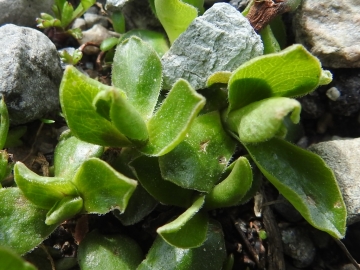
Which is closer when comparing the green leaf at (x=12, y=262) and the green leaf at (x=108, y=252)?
the green leaf at (x=12, y=262)

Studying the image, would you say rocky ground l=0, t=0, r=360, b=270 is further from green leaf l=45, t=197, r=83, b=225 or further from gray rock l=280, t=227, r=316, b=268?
green leaf l=45, t=197, r=83, b=225

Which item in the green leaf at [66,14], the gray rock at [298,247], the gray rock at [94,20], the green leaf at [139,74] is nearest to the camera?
the green leaf at [139,74]

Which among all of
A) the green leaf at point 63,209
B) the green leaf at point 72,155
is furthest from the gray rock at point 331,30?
the green leaf at point 63,209

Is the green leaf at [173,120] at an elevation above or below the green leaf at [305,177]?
above

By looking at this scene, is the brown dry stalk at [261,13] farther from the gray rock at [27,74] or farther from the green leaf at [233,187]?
the gray rock at [27,74]

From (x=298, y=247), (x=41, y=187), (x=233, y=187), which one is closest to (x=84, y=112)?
(x=41, y=187)

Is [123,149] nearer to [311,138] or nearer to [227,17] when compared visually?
[227,17]

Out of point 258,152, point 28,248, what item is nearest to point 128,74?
point 258,152

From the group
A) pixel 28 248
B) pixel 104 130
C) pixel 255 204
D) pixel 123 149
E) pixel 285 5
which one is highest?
pixel 285 5
